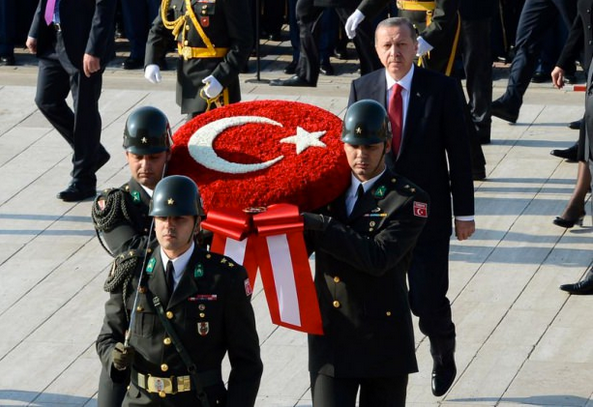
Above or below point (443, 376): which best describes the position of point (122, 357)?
above

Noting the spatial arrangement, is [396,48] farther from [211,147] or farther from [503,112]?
[503,112]

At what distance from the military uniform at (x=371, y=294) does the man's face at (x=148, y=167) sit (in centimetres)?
67

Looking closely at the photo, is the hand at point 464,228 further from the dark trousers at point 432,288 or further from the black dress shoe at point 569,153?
the black dress shoe at point 569,153

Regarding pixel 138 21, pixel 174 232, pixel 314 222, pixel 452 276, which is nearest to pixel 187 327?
pixel 174 232

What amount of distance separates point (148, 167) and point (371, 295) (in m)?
1.04

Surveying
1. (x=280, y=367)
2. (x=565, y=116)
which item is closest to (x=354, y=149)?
(x=280, y=367)

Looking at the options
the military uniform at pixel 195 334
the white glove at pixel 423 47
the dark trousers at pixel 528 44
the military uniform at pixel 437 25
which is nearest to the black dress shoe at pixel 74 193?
the military uniform at pixel 437 25

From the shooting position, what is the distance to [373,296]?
247 inches

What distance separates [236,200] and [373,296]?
2.35 feet

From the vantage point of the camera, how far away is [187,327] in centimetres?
563

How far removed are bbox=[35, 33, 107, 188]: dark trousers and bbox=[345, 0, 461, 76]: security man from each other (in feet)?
6.21

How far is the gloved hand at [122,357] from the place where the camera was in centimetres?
555

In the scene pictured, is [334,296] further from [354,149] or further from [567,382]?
[567,382]

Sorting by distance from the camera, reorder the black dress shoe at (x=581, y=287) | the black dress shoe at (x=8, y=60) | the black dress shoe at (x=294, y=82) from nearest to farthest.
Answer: the black dress shoe at (x=581, y=287), the black dress shoe at (x=294, y=82), the black dress shoe at (x=8, y=60)
